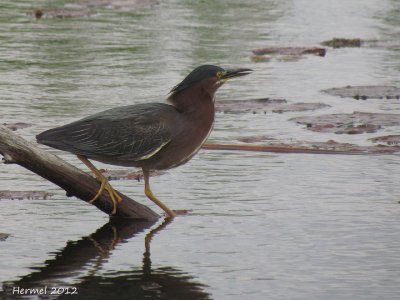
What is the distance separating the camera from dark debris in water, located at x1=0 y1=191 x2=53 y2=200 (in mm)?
8680

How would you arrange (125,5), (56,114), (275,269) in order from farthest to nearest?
1. (125,5)
2. (56,114)
3. (275,269)

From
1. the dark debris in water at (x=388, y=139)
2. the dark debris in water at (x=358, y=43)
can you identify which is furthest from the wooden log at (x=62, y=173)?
the dark debris in water at (x=358, y=43)

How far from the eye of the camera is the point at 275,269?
7.20 metres

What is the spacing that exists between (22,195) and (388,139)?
341cm

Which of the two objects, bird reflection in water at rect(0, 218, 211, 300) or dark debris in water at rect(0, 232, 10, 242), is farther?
dark debris in water at rect(0, 232, 10, 242)

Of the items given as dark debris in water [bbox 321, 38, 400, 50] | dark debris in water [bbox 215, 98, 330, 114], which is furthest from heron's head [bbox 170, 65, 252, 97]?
dark debris in water [bbox 321, 38, 400, 50]

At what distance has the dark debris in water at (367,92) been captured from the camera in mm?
12836

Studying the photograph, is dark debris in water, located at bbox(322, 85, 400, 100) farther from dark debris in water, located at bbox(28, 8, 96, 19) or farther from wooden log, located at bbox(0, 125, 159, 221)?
dark debris in water, located at bbox(28, 8, 96, 19)

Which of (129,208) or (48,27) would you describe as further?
(48,27)

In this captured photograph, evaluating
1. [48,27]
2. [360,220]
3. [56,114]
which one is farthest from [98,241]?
[48,27]

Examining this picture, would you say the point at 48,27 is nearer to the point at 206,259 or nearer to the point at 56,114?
the point at 56,114

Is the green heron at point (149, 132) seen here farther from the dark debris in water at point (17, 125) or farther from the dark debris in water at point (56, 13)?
the dark debris in water at point (56, 13)

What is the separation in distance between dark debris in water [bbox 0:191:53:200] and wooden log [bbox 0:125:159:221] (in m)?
0.64

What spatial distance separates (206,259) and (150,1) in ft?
45.1
